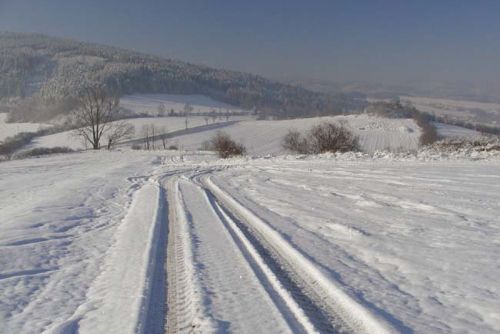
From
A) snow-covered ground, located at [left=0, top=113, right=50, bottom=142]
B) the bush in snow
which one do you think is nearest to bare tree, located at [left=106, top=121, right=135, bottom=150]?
the bush in snow

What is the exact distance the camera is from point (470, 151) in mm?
23078

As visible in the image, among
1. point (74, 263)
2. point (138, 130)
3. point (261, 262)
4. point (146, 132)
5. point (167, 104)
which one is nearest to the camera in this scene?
point (261, 262)

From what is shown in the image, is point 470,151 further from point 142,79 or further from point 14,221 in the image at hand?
point 142,79

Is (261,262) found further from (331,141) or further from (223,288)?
(331,141)

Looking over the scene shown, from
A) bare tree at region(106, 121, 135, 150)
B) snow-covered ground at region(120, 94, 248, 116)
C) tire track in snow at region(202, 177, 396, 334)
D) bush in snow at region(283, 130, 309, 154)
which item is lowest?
tire track in snow at region(202, 177, 396, 334)

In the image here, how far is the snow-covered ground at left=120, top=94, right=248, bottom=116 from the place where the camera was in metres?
161

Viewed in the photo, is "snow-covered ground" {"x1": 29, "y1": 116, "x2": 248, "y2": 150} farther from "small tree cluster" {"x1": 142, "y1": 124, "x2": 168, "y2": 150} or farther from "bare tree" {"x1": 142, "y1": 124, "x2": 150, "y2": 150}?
"bare tree" {"x1": 142, "y1": 124, "x2": 150, "y2": 150}

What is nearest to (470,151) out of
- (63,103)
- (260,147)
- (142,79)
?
(260,147)

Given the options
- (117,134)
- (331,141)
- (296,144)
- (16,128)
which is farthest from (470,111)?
(16,128)

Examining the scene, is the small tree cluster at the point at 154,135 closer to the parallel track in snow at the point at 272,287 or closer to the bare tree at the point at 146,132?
the bare tree at the point at 146,132

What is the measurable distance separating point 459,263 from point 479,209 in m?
4.22

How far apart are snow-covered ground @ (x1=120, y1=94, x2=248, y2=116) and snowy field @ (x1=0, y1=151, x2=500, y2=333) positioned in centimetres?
14080

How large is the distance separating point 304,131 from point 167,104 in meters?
92.8

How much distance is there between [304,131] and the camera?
94.6m
